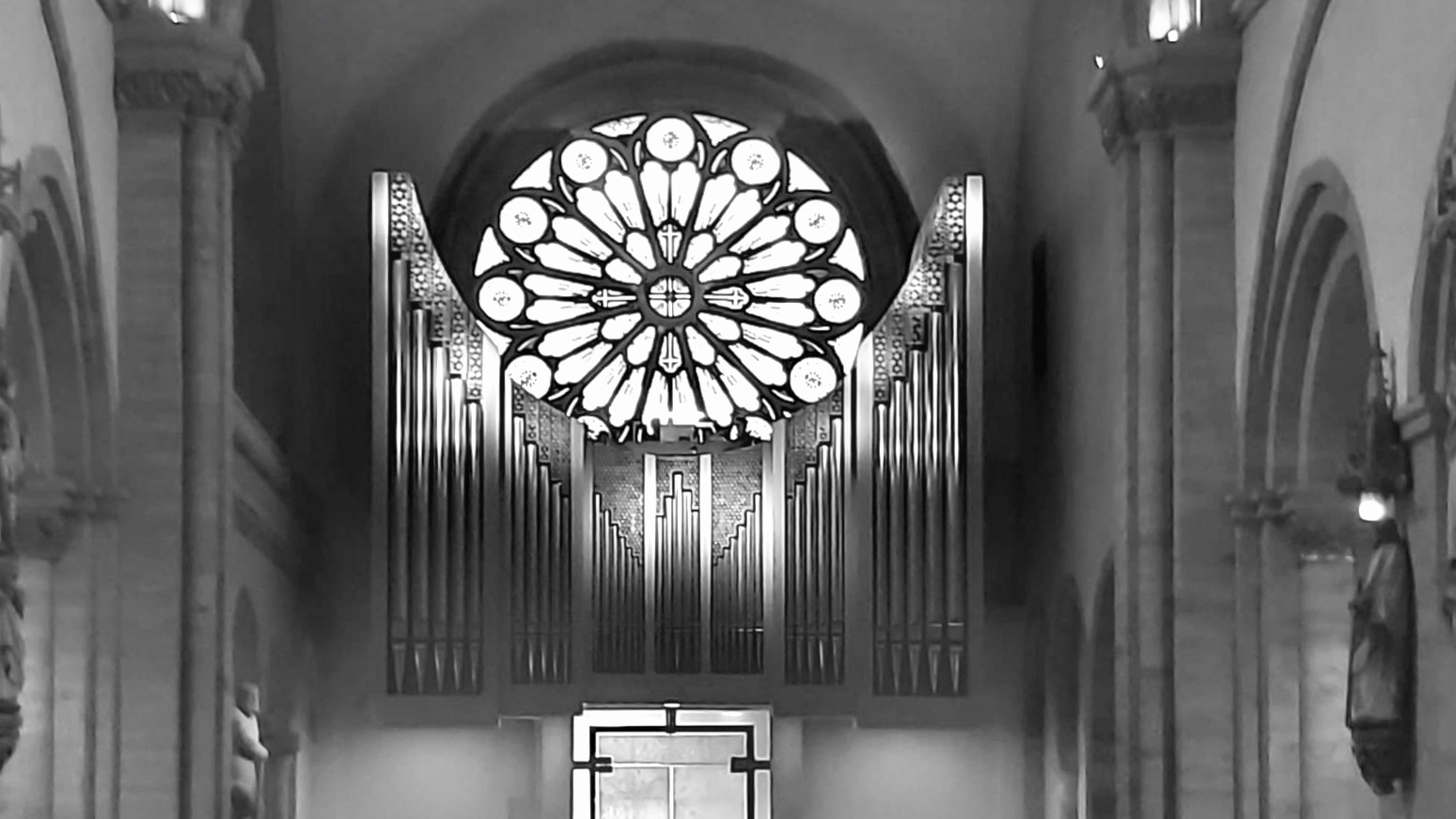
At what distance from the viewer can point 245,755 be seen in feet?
44.8

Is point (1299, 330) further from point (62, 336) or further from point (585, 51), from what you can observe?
point (585, 51)

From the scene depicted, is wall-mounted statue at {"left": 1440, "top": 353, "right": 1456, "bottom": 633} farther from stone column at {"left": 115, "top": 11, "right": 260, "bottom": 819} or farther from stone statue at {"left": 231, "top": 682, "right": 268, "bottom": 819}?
stone statue at {"left": 231, "top": 682, "right": 268, "bottom": 819}

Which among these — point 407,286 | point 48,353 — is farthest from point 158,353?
point 407,286

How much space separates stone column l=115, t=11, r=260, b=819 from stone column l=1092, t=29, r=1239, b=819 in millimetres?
4065

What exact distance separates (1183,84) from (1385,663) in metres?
4.03

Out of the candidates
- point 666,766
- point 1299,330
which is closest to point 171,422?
point 1299,330

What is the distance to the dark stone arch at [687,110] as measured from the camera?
60.8ft

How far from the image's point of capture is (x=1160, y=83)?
1300cm

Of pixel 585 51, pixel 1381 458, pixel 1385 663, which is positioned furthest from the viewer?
pixel 585 51

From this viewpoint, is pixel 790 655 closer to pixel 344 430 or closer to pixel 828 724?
pixel 828 724

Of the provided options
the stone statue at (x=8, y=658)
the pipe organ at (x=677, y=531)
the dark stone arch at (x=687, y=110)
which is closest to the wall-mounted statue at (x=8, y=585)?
the stone statue at (x=8, y=658)

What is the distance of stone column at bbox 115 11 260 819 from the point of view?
12734mm

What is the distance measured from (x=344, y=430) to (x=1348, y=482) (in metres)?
9.21

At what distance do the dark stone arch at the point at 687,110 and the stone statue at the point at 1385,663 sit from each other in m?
8.80
